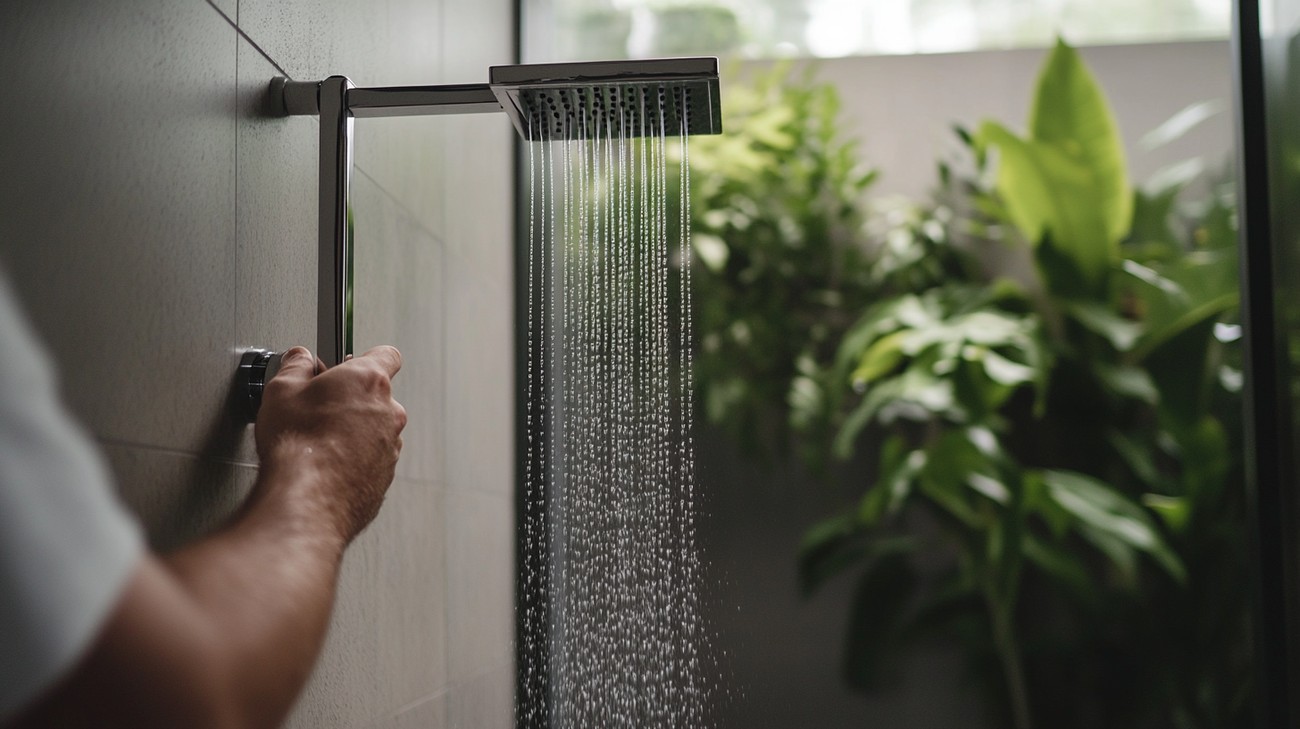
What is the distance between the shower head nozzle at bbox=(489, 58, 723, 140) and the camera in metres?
0.72

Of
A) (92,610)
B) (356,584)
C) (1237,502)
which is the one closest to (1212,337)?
(1237,502)

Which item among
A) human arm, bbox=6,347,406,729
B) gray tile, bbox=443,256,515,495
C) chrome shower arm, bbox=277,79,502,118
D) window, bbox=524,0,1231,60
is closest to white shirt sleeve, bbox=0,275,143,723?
human arm, bbox=6,347,406,729

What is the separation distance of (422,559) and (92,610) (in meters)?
0.84

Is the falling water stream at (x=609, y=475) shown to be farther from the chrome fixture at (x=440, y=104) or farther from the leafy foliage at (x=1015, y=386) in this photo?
the chrome fixture at (x=440, y=104)

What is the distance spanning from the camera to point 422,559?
1.13 metres

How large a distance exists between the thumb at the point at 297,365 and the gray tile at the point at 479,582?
59 centimetres

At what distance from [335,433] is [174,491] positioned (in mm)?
94

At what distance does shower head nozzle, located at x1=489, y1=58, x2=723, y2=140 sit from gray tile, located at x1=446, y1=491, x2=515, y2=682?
1.89 feet

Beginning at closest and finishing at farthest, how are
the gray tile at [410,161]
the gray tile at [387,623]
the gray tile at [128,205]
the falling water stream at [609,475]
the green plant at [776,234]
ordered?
the gray tile at [128,205] < the gray tile at [387,623] < the gray tile at [410,161] < the falling water stream at [609,475] < the green plant at [776,234]

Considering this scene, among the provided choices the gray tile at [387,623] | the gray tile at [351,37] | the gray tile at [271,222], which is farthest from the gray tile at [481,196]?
the gray tile at [271,222]

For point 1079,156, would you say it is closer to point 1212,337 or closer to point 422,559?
point 1212,337

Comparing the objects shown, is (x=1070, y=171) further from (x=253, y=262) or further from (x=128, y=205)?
(x=128, y=205)

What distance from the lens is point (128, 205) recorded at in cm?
54

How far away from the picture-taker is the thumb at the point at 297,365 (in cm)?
64
